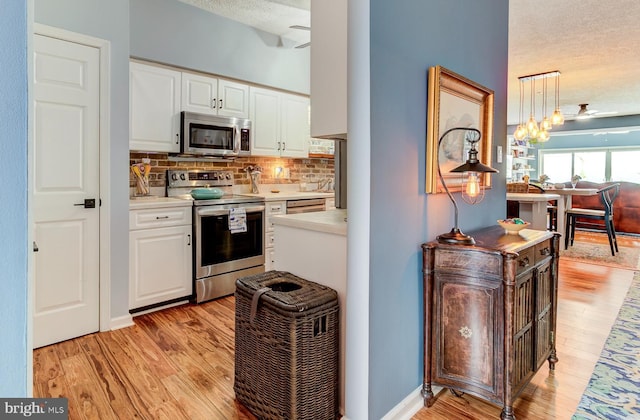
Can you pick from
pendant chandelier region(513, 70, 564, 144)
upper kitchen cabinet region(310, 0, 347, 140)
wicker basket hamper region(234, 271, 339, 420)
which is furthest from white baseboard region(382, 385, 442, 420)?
pendant chandelier region(513, 70, 564, 144)

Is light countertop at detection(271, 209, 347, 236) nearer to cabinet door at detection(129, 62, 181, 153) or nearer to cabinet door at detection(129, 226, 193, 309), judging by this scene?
cabinet door at detection(129, 226, 193, 309)

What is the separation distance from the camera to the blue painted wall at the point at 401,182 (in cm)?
152

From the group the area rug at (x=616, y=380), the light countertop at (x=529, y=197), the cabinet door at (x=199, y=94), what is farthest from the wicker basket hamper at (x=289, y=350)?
the light countertop at (x=529, y=197)

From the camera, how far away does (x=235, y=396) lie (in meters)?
1.87

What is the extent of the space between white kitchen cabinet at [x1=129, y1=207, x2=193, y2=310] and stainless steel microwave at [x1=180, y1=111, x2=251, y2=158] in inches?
28.0

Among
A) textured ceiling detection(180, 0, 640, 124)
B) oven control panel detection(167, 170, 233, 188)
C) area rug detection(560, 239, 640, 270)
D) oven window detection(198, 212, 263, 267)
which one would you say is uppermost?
textured ceiling detection(180, 0, 640, 124)

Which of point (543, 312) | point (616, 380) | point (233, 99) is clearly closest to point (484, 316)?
point (543, 312)

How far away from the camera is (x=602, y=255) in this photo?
5.27 metres

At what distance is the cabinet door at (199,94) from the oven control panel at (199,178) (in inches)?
25.7

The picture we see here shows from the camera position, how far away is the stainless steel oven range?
3.28 m

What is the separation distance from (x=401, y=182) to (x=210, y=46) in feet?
9.45

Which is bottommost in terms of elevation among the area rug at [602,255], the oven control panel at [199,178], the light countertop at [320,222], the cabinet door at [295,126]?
the area rug at [602,255]

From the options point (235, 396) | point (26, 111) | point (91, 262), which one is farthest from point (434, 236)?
point (91, 262)

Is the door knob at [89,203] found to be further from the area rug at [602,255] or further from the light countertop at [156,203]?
the area rug at [602,255]
